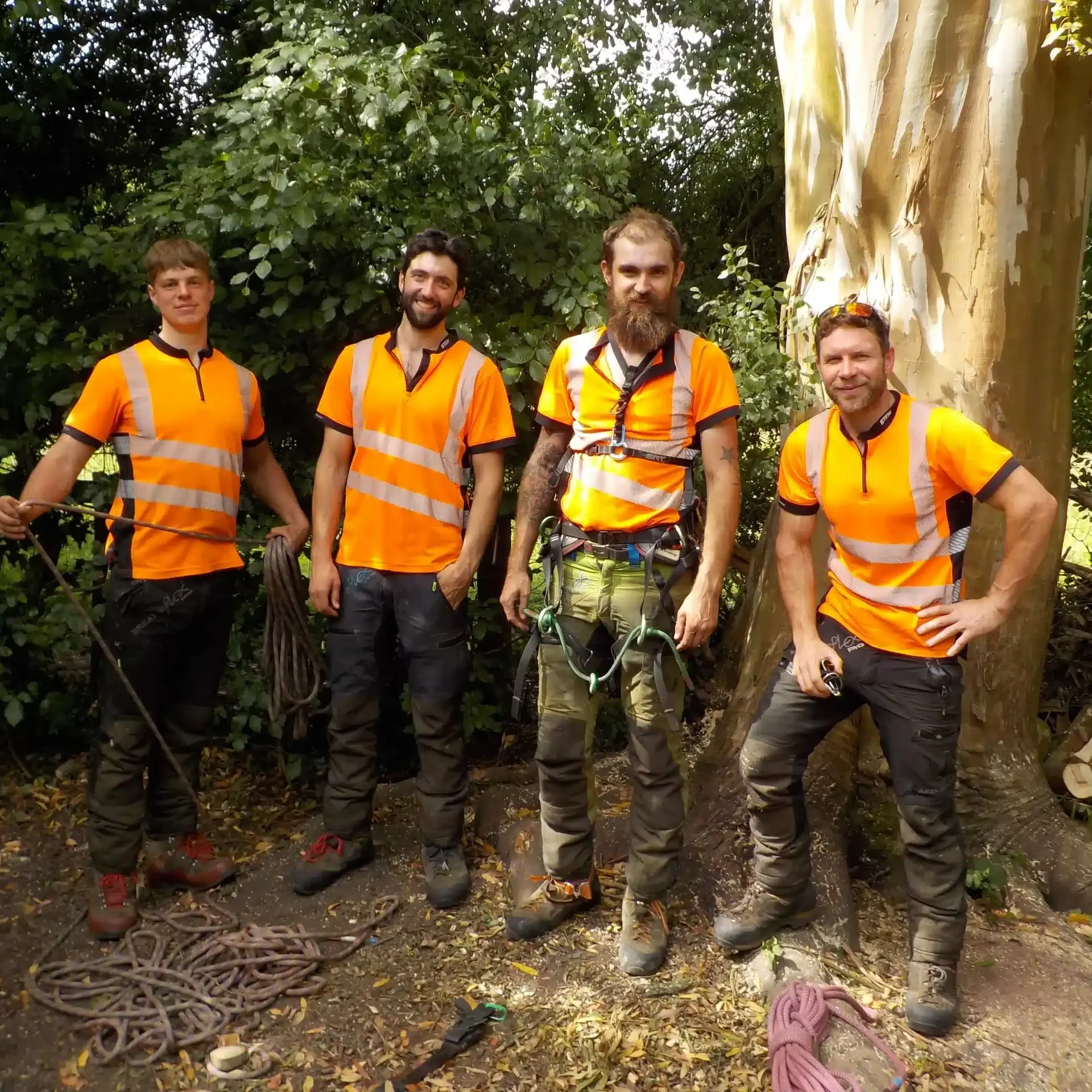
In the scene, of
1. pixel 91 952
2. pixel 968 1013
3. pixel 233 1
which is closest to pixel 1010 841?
pixel 968 1013

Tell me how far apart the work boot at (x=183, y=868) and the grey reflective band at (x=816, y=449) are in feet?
8.63

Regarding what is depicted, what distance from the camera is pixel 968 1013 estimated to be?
10.4 feet

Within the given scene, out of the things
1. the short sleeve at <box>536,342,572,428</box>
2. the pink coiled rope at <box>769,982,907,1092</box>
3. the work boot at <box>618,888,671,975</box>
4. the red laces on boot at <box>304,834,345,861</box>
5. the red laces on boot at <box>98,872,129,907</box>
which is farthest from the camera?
the red laces on boot at <box>304,834,345,861</box>

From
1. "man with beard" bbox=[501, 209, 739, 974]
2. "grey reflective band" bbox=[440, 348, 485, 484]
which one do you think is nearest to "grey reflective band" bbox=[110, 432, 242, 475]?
"grey reflective band" bbox=[440, 348, 485, 484]

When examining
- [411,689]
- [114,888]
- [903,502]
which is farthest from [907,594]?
[114,888]

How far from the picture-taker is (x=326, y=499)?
3771 mm

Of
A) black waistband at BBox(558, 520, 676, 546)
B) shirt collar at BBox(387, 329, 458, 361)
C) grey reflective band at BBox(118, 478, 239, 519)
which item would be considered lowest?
black waistband at BBox(558, 520, 676, 546)

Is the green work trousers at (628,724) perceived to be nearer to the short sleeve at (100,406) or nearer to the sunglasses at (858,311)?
the sunglasses at (858,311)

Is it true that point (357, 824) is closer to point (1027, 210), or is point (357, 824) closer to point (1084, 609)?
point (1027, 210)

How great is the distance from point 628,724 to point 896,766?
2.78 feet

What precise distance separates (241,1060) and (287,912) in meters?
0.78

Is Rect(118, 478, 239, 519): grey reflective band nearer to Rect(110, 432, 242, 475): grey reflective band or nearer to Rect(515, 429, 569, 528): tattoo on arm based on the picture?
Rect(110, 432, 242, 475): grey reflective band

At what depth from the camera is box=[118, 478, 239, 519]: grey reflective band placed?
361 centimetres

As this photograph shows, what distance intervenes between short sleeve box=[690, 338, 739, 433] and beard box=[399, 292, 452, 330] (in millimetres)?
960
